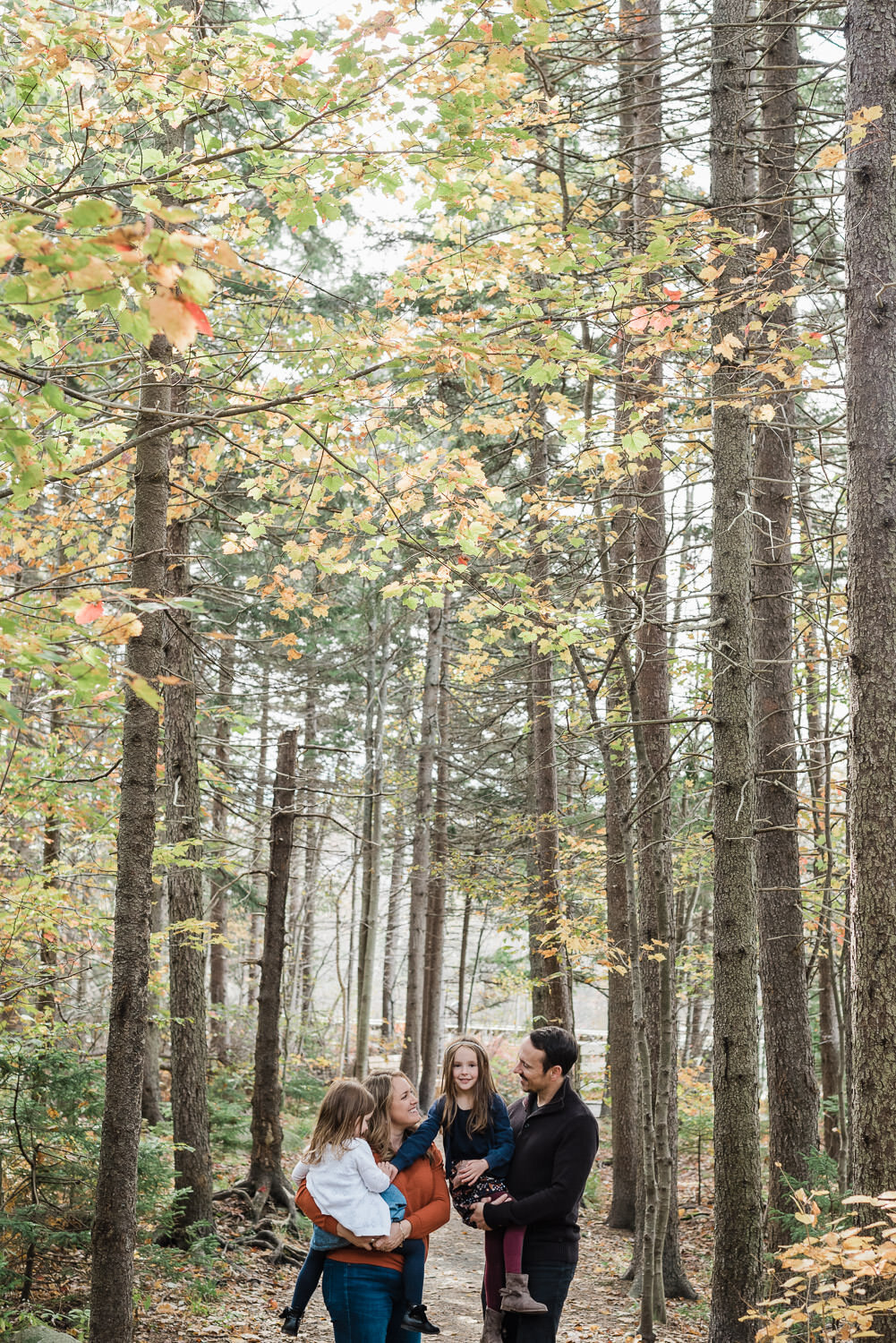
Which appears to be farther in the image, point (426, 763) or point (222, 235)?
point (426, 763)

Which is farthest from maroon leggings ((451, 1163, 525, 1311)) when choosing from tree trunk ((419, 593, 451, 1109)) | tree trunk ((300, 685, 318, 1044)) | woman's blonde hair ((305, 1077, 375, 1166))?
tree trunk ((300, 685, 318, 1044))

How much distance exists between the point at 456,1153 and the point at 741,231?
5.89 meters

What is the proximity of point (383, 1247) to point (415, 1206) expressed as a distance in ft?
0.78

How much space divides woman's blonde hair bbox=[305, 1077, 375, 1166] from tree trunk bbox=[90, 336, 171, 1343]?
1361mm

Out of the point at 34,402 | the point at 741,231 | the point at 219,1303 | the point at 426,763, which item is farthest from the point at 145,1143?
the point at 426,763

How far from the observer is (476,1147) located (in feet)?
14.4

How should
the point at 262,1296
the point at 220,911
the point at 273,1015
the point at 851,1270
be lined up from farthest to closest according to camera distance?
1. the point at 220,911
2. the point at 273,1015
3. the point at 262,1296
4. the point at 851,1270

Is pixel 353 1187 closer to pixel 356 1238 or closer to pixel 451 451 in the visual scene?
pixel 356 1238

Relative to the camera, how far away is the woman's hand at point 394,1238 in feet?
13.1

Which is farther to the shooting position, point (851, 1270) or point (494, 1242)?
point (494, 1242)

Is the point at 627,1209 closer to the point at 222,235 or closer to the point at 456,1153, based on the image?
the point at 456,1153

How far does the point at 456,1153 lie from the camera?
4.43m

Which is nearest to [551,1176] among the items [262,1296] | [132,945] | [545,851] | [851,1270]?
[851,1270]

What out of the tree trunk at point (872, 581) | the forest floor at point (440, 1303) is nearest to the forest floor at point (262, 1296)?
the forest floor at point (440, 1303)
